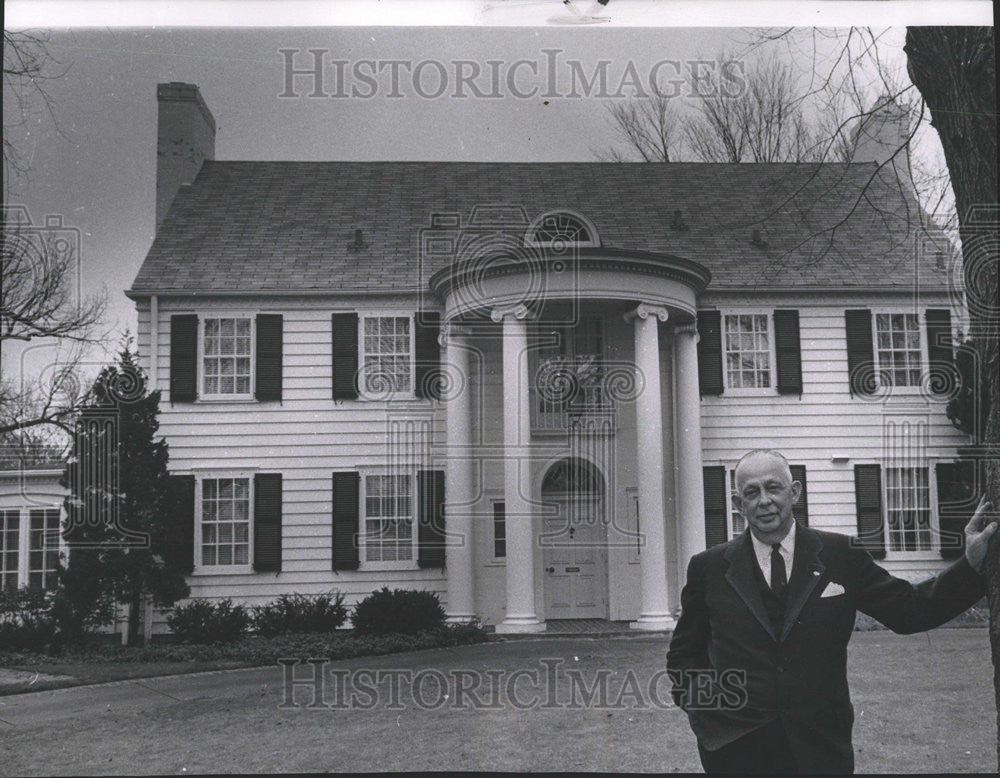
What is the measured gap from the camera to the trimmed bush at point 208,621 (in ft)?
19.7

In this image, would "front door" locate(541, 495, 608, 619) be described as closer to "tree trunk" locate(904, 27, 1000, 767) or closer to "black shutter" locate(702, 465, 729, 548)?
"black shutter" locate(702, 465, 729, 548)

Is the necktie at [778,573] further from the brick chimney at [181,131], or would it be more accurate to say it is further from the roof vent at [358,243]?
the roof vent at [358,243]

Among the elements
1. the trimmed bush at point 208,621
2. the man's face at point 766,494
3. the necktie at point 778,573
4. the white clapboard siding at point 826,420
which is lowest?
the trimmed bush at point 208,621

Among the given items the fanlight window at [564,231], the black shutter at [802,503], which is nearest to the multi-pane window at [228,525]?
the fanlight window at [564,231]

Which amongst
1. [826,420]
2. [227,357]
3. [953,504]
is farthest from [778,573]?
[227,357]

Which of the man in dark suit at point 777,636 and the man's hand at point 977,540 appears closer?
the man's hand at point 977,540

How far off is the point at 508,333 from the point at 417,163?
1635 mm

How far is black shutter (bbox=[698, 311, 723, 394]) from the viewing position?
22.0 ft

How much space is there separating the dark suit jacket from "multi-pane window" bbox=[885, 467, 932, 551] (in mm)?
2890

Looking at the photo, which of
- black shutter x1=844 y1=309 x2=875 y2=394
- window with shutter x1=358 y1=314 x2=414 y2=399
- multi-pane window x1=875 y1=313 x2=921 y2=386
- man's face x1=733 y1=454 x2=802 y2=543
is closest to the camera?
man's face x1=733 y1=454 x2=802 y2=543

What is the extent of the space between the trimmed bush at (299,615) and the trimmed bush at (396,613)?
0.15 m

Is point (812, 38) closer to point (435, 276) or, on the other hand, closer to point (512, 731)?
point (435, 276)

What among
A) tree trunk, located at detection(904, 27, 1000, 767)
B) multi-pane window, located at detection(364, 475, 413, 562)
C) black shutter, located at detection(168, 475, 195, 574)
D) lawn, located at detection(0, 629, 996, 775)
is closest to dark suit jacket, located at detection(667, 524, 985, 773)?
tree trunk, located at detection(904, 27, 1000, 767)

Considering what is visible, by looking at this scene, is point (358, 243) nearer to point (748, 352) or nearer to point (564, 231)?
point (564, 231)
